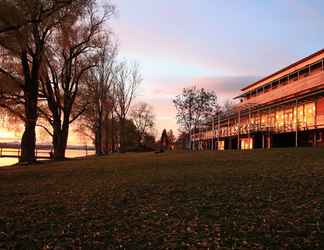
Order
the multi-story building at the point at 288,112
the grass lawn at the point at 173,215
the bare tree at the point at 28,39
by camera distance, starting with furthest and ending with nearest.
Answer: the multi-story building at the point at 288,112, the bare tree at the point at 28,39, the grass lawn at the point at 173,215

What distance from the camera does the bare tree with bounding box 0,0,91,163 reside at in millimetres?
16438

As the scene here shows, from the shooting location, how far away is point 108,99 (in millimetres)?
42500

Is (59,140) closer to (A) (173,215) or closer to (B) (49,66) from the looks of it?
(B) (49,66)

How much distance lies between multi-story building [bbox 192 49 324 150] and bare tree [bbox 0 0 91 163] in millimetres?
19898

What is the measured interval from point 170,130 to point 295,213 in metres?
98.2

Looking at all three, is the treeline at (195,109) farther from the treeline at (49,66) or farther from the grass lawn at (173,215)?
the grass lawn at (173,215)

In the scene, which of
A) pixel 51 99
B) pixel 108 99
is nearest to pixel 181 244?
pixel 51 99

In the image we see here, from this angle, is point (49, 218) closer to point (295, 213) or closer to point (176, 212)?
point (176, 212)

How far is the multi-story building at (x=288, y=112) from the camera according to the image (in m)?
30.2

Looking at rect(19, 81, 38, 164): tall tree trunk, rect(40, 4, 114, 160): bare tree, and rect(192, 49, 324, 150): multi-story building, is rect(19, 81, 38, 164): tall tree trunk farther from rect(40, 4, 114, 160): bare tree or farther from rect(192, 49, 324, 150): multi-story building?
rect(192, 49, 324, 150): multi-story building

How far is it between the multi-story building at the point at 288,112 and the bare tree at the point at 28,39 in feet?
65.3

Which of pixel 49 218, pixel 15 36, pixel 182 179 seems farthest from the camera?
pixel 15 36

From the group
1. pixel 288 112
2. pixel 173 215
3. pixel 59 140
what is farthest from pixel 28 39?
pixel 288 112

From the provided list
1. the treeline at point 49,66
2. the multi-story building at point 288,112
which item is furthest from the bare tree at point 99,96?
the multi-story building at point 288,112
